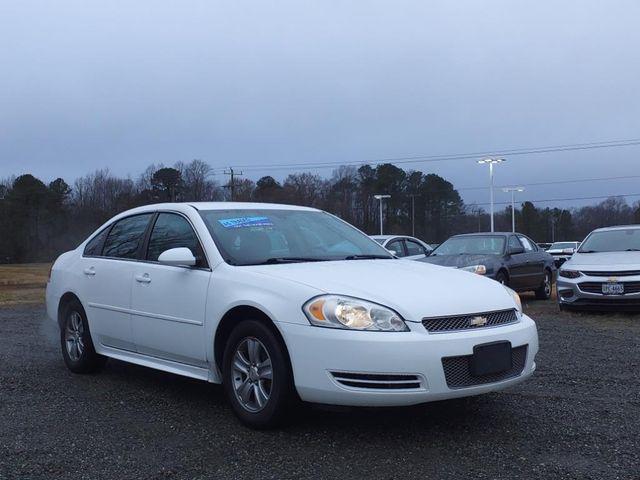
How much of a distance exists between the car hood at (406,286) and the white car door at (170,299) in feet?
1.86

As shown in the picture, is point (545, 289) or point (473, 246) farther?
point (545, 289)

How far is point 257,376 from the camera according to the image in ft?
14.8

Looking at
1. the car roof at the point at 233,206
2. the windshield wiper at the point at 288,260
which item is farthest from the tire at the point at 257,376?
the car roof at the point at 233,206

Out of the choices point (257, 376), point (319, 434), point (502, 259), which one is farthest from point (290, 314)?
point (502, 259)

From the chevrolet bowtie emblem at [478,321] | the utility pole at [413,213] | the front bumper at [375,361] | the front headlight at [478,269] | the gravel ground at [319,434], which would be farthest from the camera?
the utility pole at [413,213]

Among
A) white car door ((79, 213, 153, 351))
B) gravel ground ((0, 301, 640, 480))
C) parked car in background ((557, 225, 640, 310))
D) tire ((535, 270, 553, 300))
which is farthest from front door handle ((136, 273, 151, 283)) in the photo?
tire ((535, 270, 553, 300))

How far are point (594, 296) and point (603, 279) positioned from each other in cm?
30

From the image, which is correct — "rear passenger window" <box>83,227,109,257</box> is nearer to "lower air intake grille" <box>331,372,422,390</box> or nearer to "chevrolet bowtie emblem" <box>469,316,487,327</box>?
"lower air intake grille" <box>331,372,422,390</box>

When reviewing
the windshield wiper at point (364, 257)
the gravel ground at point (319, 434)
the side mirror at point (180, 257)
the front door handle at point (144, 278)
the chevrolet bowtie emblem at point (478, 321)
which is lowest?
the gravel ground at point (319, 434)

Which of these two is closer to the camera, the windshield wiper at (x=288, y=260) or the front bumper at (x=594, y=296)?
the windshield wiper at (x=288, y=260)

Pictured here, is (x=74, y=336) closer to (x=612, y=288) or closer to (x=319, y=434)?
(x=319, y=434)

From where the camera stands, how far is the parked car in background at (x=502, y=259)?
13.0m

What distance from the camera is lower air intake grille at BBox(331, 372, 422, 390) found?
402 centimetres

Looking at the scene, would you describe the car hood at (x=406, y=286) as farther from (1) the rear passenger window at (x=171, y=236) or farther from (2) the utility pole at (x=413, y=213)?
(2) the utility pole at (x=413, y=213)
